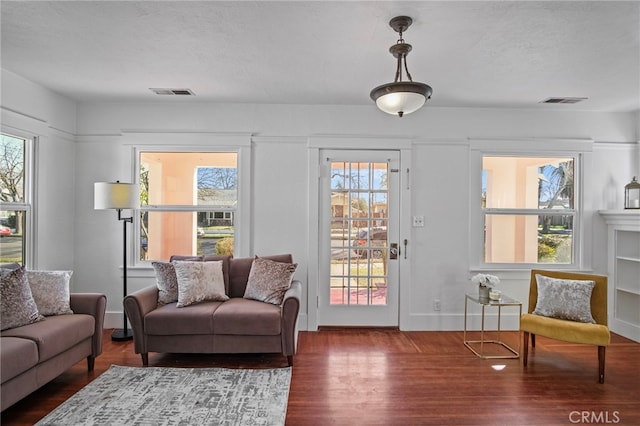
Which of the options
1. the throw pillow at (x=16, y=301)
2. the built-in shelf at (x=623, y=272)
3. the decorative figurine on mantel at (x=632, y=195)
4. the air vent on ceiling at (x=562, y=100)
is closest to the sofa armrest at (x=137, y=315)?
the throw pillow at (x=16, y=301)

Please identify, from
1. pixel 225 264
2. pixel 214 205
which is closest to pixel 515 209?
pixel 225 264

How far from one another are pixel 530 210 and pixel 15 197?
546 cm

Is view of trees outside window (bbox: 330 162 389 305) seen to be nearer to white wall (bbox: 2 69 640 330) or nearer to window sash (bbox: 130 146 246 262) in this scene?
white wall (bbox: 2 69 640 330)

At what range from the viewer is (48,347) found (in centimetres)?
257

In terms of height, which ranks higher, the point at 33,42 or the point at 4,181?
the point at 33,42

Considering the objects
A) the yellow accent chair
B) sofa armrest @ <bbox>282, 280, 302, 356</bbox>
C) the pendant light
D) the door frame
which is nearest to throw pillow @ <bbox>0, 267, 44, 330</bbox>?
sofa armrest @ <bbox>282, 280, 302, 356</bbox>

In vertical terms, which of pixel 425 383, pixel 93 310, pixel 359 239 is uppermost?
pixel 359 239

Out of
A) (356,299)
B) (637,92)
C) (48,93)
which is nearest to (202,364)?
(356,299)

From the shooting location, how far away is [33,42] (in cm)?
278

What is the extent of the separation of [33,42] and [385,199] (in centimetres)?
349

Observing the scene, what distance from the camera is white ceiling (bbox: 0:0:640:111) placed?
7.57 feet

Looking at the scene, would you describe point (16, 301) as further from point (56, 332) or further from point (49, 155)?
point (49, 155)

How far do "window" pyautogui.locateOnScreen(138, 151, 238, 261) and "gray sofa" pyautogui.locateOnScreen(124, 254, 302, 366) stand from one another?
3.88 ft

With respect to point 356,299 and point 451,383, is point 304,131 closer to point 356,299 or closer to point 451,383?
point 356,299
